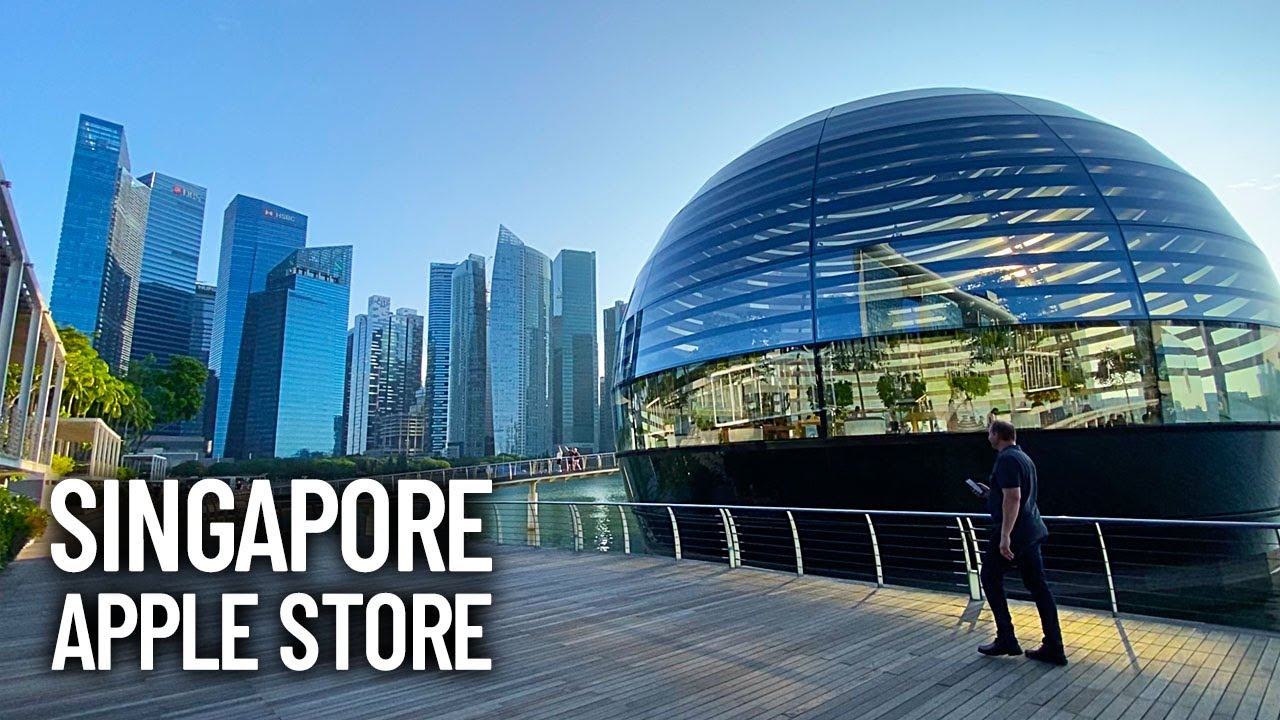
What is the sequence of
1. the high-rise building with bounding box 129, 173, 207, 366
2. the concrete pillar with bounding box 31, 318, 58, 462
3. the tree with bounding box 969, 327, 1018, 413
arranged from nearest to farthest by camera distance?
the tree with bounding box 969, 327, 1018, 413 → the concrete pillar with bounding box 31, 318, 58, 462 → the high-rise building with bounding box 129, 173, 207, 366

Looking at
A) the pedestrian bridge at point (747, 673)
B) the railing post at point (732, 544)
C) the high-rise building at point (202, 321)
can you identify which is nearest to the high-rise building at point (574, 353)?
the railing post at point (732, 544)

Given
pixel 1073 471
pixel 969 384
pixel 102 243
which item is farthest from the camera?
pixel 102 243

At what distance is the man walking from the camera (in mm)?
4051

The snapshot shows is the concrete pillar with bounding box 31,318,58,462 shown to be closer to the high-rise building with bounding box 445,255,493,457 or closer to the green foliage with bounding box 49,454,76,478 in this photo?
the green foliage with bounding box 49,454,76,478

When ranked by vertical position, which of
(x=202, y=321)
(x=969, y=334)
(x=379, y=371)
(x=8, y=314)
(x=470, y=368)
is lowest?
(x=969, y=334)

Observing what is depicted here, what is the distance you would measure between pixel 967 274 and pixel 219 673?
1209 cm

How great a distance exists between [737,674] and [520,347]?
116454 millimetres

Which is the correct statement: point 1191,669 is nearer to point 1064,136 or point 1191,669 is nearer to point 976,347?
point 976,347

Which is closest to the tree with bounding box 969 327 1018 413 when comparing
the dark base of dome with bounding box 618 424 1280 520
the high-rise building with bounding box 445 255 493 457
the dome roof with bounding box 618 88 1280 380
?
the dome roof with bounding box 618 88 1280 380

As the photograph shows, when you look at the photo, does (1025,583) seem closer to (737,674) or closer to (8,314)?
(737,674)

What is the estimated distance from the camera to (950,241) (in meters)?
12.0

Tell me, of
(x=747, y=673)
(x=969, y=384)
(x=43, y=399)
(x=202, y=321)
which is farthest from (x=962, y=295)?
(x=202, y=321)

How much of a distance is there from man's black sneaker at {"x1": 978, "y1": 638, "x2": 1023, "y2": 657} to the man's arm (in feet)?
2.06

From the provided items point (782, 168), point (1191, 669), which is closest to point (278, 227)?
point (782, 168)
